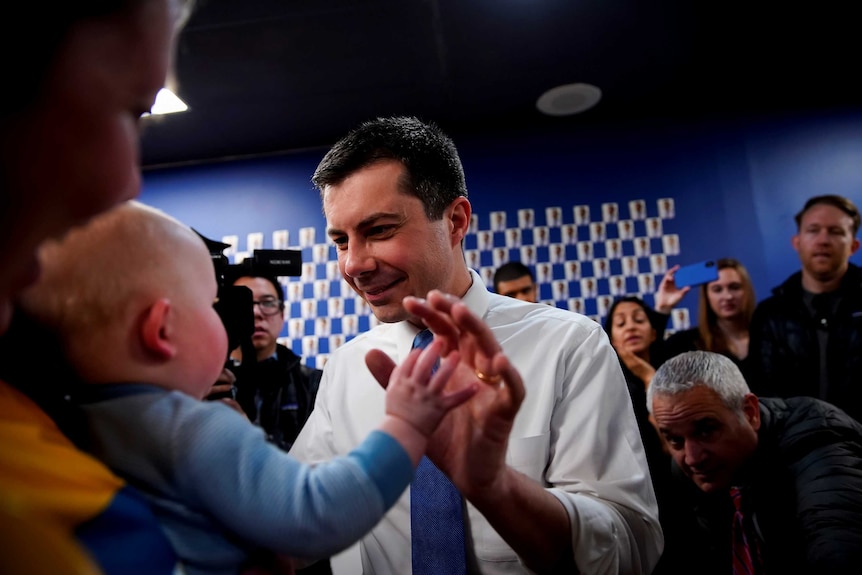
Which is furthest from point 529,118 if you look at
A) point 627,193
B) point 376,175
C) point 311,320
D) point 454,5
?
point 376,175

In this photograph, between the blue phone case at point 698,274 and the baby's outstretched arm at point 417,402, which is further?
the blue phone case at point 698,274

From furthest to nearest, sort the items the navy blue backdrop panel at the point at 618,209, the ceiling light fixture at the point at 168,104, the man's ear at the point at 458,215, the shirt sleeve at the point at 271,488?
the navy blue backdrop panel at the point at 618,209, the ceiling light fixture at the point at 168,104, the man's ear at the point at 458,215, the shirt sleeve at the point at 271,488

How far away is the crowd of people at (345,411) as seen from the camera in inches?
18.5

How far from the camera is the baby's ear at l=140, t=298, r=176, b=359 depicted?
28.6 inches

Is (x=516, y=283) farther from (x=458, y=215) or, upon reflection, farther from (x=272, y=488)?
(x=272, y=488)

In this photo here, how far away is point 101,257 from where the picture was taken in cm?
72

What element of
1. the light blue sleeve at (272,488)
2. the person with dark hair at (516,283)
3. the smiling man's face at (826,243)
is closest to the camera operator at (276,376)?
the person with dark hair at (516,283)

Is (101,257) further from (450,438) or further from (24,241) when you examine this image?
(450,438)

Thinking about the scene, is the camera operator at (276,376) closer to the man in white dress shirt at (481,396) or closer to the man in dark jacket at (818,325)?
the man in white dress shirt at (481,396)

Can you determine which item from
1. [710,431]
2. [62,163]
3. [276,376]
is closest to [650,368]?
[710,431]

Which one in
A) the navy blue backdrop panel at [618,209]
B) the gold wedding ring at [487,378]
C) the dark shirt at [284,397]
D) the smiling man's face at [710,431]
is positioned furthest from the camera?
the navy blue backdrop panel at [618,209]

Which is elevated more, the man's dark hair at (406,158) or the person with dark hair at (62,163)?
the man's dark hair at (406,158)

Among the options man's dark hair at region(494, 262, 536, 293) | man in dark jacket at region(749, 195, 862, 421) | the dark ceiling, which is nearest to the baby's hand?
man in dark jacket at region(749, 195, 862, 421)

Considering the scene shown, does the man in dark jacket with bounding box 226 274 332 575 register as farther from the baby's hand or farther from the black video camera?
the baby's hand
